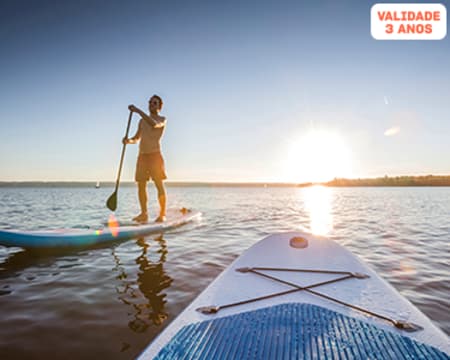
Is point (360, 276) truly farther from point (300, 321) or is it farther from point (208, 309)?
point (208, 309)

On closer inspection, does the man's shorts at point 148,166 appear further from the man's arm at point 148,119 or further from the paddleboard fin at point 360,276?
the paddleboard fin at point 360,276

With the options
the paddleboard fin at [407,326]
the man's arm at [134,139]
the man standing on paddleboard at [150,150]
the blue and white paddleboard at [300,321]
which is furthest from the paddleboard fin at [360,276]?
the man's arm at [134,139]

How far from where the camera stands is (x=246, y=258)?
3.61 m

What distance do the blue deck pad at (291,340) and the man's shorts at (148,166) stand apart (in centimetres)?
568

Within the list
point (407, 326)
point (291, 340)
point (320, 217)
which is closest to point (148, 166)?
point (291, 340)

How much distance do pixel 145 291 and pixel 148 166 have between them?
14.0 feet

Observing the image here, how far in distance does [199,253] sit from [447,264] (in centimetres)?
459

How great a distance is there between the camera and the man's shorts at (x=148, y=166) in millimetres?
7121

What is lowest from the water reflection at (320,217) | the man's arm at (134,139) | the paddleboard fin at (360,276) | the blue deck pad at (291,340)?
the water reflection at (320,217)

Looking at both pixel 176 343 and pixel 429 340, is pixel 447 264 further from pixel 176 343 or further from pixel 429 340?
pixel 176 343

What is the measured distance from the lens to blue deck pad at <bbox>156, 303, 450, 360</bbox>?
149 cm

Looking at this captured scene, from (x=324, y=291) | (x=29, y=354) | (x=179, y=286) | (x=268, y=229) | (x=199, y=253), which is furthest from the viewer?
(x=268, y=229)

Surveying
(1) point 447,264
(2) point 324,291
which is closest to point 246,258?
(2) point 324,291

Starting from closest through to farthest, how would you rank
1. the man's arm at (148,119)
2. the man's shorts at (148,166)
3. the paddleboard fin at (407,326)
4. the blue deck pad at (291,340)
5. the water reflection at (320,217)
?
the blue deck pad at (291,340) → the paddleboard fin at (407,326) → the man's arm at (148,119) → the man's shorts at (148,166) → the water reflection at (320,217)
